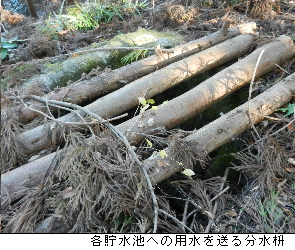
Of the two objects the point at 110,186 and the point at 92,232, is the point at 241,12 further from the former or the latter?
the point at 92,232

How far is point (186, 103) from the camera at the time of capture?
3.12 meters

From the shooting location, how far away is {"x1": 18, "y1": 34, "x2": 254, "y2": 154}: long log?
9.47ft

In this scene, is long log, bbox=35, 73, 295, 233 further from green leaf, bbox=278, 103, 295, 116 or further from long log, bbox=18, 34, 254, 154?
long log, bbox=18, 34, 254, 154

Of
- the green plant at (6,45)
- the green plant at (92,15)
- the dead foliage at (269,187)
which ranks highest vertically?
the green plant at (92,15)

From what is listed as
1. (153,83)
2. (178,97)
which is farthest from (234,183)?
(153,83)

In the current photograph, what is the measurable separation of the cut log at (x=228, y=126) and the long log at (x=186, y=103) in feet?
0.38

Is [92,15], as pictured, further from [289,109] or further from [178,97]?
[289,109]

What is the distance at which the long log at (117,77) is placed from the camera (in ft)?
10.2

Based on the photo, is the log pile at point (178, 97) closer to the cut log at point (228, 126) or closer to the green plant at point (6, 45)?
the cut log at point (228, 126)

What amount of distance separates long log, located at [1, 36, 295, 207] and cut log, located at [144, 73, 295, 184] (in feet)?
0.38

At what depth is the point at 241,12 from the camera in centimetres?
515

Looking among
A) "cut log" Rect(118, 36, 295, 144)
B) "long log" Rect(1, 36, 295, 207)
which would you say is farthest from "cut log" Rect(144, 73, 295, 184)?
"cut log" Rect(118, 36, 295, 144)

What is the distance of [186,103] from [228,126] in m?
0.50

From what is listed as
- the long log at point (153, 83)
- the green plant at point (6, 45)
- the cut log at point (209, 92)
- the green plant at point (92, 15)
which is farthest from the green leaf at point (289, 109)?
the green plant at point (6, 45)
